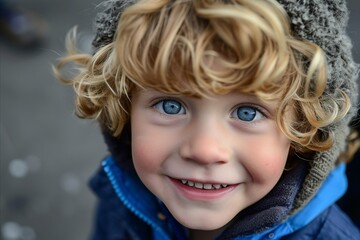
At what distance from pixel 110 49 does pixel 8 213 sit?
→ 136 centimetres

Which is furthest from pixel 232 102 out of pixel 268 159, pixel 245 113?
pixel 268 159

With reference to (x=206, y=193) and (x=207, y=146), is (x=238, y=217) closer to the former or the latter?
(x=206, y=193)

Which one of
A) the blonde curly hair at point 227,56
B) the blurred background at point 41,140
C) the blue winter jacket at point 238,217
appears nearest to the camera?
the blonde curly hair at point 227,56

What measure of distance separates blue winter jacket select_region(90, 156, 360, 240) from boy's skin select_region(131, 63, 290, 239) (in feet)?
0.32

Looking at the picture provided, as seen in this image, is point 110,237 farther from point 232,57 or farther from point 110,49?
point 232,57

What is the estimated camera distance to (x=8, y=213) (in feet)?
7.73

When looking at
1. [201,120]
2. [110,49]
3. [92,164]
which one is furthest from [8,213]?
[201,120]

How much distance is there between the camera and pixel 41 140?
2639 millimetres

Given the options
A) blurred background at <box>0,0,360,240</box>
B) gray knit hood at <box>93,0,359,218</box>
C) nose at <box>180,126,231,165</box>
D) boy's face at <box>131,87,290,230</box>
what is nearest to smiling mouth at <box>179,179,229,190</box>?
boy's face at <box>131,87,290,230</box>

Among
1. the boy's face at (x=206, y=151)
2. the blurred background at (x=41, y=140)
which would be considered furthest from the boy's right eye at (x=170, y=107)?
the blurred background at (x=41, y=140)

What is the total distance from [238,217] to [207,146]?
40 centimetres

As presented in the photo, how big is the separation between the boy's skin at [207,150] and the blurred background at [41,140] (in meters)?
0.88

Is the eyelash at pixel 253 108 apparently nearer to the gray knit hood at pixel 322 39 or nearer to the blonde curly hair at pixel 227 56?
the blonde curly hair at pixel 227 56

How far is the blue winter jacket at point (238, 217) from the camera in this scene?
1354 millimetres
